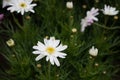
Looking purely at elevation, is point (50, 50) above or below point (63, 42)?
below

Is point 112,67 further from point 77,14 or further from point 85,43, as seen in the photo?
point 77,14

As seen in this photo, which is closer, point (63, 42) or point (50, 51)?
point (50, 51)

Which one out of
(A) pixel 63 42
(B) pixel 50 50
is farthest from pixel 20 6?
(B) pixel 50 50

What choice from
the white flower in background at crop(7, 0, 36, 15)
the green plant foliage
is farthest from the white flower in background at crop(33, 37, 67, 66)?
the white flower in background at crop(7, 0, 36, 15)

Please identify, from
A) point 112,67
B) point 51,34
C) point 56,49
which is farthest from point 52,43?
point 112,67

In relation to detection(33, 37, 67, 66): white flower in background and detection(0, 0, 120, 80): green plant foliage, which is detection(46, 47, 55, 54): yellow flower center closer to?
detection(33, 37, 67, 66): white flower in background

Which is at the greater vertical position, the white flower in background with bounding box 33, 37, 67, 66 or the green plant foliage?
the green plant foliage

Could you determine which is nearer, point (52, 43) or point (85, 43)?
point (52, 43)

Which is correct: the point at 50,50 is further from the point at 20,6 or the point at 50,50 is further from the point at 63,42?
the point at 20,6

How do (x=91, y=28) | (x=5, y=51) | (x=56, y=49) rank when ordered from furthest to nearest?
(x=91, y=28), (x=5, y=51), (x=56, y=49)

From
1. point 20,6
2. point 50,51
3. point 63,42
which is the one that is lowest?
point 50,51

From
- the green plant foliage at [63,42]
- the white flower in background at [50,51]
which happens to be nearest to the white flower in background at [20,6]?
the green plant foliage at [63,42]
